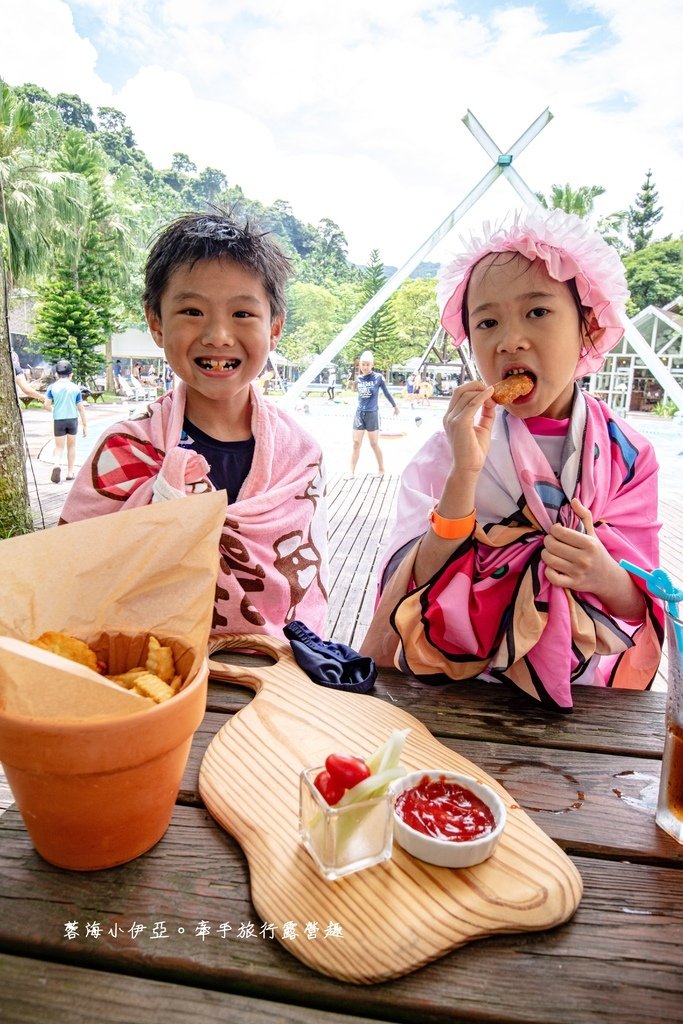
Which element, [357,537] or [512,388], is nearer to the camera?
[512,388]

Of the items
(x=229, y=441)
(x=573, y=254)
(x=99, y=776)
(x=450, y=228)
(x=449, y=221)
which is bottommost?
(x=99, y=776)

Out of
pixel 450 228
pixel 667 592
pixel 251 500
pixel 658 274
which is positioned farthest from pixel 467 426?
pixel 658 274

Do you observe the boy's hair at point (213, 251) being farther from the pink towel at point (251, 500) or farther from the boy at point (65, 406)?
the boy at point (65, 406)

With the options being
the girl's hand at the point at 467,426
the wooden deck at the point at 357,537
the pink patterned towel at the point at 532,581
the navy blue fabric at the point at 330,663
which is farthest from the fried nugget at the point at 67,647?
the wooden deck at the point at 357,537

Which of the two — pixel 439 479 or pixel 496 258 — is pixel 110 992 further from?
pixel 496 258

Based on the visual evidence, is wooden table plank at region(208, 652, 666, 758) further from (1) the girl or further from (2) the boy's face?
(2) the boy's face

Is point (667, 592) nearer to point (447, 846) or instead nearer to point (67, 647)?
point (447, 846)

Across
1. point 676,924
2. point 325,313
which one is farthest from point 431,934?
point 325,313

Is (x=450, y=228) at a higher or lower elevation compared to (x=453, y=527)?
higher

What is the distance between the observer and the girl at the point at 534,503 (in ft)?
4.29

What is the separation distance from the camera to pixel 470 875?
2.44 ft

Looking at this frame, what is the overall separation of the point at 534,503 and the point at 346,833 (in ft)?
2.90

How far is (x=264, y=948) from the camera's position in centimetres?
66

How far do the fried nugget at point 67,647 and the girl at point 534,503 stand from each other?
72cm
